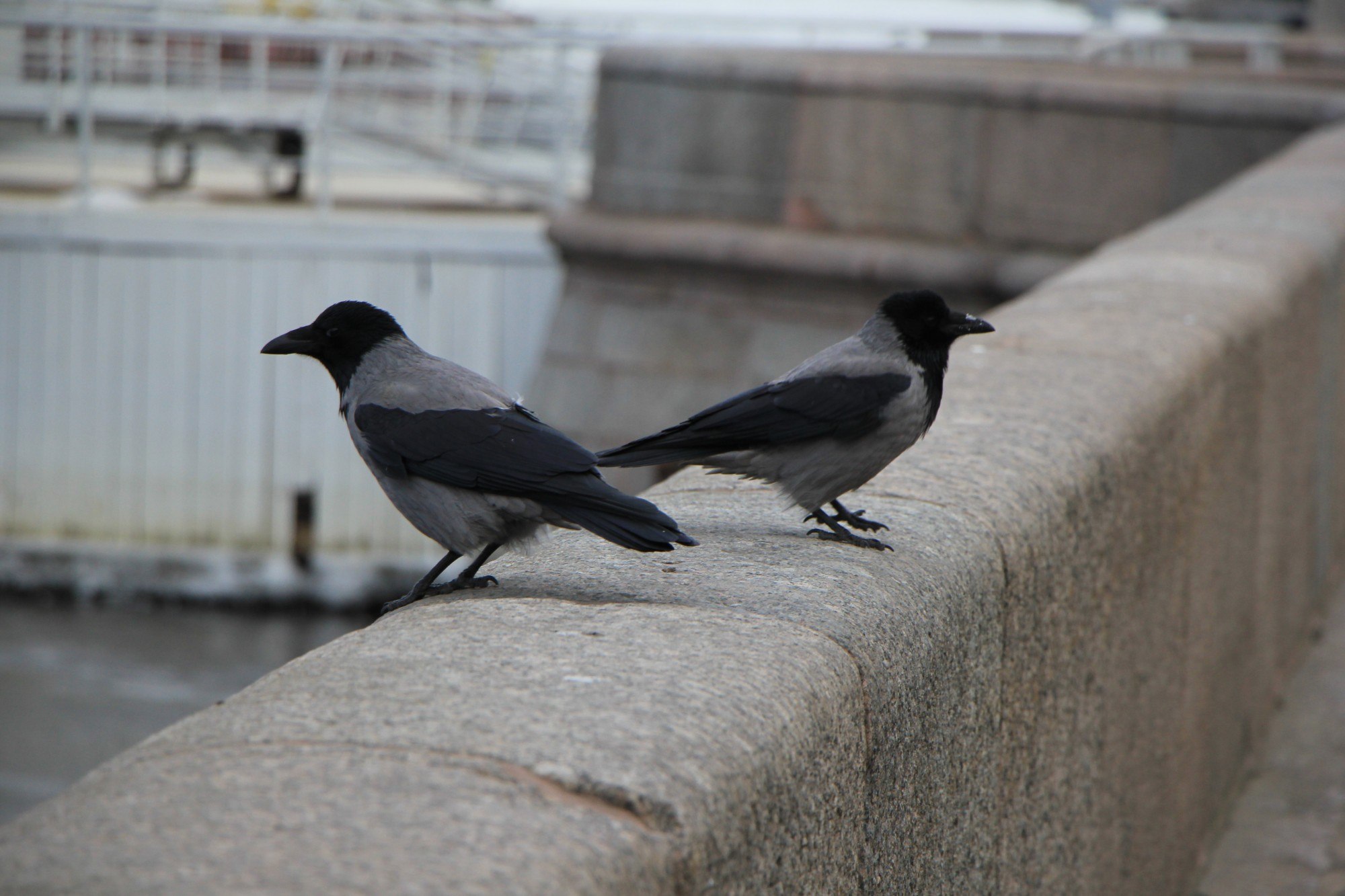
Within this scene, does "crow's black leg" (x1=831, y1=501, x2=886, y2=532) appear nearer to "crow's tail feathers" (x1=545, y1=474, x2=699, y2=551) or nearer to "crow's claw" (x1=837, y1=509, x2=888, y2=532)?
"crow's claw" (x1=837, y1=509, x2=888, y2=532)

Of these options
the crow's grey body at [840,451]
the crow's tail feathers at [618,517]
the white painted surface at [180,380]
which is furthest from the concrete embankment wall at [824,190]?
the crow's tail feathers at [618,517]

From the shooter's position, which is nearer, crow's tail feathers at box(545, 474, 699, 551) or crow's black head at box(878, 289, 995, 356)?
crow's tail feathers at box(545, 474, 699, 551)

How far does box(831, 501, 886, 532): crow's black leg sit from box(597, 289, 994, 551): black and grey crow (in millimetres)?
34

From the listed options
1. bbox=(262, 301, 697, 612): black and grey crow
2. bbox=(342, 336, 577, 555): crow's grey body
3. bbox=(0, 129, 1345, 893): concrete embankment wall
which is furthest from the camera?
bbox=(342, 336, 577, 555): crow's grey body

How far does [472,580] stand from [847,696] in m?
0.80

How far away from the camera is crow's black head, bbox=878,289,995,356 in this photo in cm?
274

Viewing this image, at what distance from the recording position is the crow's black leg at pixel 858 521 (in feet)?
7.66

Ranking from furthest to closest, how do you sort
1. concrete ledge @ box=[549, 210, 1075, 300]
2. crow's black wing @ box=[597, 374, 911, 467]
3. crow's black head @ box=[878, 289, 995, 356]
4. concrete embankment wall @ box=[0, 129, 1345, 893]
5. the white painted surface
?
the white painted surface, concrete ledge @ box=[549, 210, 1075, 300], crow's black head @ box=[878, 289, 995, 356], crow's black wing @ box=[597, 374, 911, 467], concrete embankment wall @ box=[0, 129, 1345, 893]

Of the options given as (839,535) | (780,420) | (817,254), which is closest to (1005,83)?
(817,254)

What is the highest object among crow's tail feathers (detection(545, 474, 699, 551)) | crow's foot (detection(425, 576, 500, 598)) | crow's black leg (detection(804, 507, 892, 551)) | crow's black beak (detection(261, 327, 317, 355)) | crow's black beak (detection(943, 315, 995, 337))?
crow's black beak (detection(943, 315, 995, 337))

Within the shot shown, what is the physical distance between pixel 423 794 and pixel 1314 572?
453cm

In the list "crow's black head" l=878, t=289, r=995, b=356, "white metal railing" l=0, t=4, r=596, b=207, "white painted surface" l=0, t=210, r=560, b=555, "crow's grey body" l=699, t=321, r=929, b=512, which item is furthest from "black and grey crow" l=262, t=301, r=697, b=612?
"white painted surface" l=0, t=210, r=560, b=555

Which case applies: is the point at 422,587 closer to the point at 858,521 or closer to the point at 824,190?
the point at 858,521

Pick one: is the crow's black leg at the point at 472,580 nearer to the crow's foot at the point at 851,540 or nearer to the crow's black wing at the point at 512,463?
the crow's black wing at the point at 512,463
